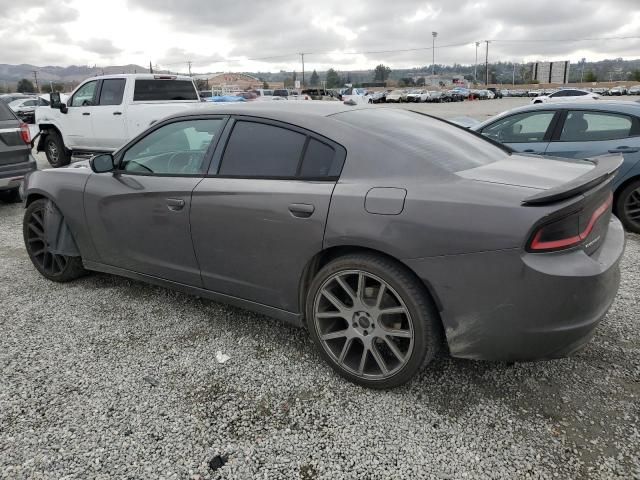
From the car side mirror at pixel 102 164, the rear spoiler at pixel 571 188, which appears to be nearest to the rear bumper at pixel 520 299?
the rear spoiler at pixel 571 188

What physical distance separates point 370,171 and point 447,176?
15.6 inches

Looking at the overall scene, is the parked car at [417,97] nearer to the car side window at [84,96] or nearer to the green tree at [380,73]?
the car side window at [84,96]

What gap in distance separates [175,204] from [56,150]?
383 inches

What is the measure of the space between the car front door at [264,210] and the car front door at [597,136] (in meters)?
3.96

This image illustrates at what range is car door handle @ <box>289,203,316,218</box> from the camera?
8.75ft

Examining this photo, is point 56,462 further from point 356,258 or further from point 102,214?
point 102,214

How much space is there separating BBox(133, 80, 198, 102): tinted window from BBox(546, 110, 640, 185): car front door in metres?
7.43

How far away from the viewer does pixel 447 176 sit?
2469mm

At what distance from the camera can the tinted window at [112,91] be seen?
Result: 970 centimetres

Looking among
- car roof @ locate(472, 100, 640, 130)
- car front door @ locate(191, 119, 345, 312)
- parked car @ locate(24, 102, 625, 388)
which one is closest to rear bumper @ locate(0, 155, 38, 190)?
parked car @ locate(24, 102, 625, 388)

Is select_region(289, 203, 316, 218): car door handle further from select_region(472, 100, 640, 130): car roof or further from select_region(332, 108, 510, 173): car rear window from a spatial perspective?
select_region(472, 100, 640, 130): car roof

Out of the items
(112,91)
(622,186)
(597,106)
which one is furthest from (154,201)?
Answer: (112,91)

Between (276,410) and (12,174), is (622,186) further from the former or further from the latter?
(12,174)

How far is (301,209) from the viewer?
2.70 metres
